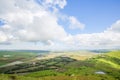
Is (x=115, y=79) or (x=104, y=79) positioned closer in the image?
(x=104, y=79)

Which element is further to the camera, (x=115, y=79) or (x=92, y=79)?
(x=115, y=79)

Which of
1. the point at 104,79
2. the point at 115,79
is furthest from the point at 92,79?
the point at 115,79

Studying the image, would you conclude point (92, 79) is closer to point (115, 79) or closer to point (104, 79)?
point (104, 79)
